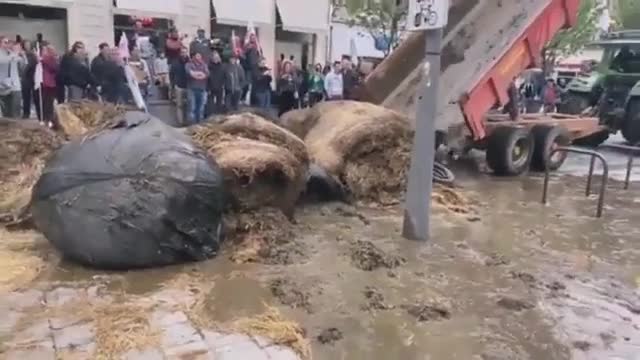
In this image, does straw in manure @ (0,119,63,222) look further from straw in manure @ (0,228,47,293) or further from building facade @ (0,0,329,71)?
building facade @ (0,0,329,71)

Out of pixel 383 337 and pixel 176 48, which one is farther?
pixel 176 48

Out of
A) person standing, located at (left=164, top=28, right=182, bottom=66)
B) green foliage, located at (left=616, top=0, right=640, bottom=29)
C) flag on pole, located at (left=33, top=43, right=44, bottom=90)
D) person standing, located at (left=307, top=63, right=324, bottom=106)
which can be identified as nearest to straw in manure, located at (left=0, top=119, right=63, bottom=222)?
flag on pole, located at (left=33, top=43, right=44, bottom=90)

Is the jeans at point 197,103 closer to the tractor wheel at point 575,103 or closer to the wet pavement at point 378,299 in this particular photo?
the wet pavement at point 378,299

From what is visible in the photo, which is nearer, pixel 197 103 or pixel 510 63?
pixel 510 63

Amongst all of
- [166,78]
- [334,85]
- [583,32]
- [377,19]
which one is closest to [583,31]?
[583,32]

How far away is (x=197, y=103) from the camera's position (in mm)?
13203

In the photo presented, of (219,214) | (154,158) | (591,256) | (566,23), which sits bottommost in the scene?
(591,256)

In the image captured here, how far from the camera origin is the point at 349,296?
503cm

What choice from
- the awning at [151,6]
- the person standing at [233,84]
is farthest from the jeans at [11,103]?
the awning at [151,6]

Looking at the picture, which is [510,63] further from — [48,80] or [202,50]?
[48,80]

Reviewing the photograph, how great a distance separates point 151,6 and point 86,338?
16318 millimetres

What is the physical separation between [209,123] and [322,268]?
226cm

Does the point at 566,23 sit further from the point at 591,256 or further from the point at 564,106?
the point at 564,106

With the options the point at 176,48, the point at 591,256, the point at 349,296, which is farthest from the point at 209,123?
the point at 176,48
